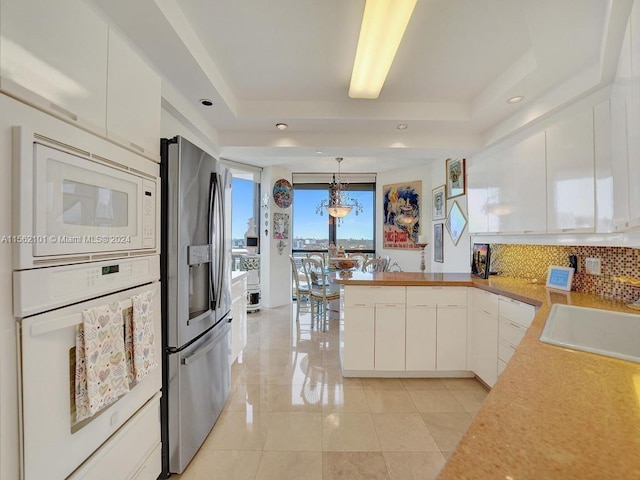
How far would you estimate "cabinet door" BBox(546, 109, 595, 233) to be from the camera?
6.11 ft

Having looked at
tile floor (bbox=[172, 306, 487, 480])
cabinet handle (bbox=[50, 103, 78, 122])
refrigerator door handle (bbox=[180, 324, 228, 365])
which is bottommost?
tile floor (bbox=[172, 306, 487, 480])

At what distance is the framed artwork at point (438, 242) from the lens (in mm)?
4494

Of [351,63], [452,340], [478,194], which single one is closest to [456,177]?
[478,194]

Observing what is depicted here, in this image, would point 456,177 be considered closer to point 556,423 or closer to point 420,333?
point 420,333

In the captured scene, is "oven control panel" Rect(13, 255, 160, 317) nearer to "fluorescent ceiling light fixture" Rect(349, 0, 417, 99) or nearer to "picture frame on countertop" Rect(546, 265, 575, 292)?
"fluorescent ceiling light fixture" Rect(349, 0, 417, 99)

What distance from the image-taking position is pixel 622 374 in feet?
2.97

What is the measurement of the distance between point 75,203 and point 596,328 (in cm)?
262

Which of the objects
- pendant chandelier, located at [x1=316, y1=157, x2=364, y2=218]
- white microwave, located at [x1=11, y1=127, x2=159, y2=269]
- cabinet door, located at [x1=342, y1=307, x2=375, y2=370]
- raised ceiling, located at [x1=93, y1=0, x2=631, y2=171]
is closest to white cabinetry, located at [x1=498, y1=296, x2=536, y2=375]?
cabinet door, located at [x1=342, y1=307, x2=375, y2=370]

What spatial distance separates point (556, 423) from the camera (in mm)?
651

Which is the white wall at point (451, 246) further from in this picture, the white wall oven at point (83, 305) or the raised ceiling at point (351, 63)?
the white wall oven at point (83, 305)

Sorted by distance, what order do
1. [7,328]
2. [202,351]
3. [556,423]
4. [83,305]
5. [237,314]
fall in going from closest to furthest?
1. [556,423]
2. [7,328]
3. [83,305]
4. [202,351]
5. [237,314]

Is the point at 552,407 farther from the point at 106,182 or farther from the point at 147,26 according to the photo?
the point at 147,26

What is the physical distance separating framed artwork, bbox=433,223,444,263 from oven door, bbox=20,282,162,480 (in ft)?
14.5

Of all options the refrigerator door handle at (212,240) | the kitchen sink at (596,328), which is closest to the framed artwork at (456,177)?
the kitchen sink at (596,328)
